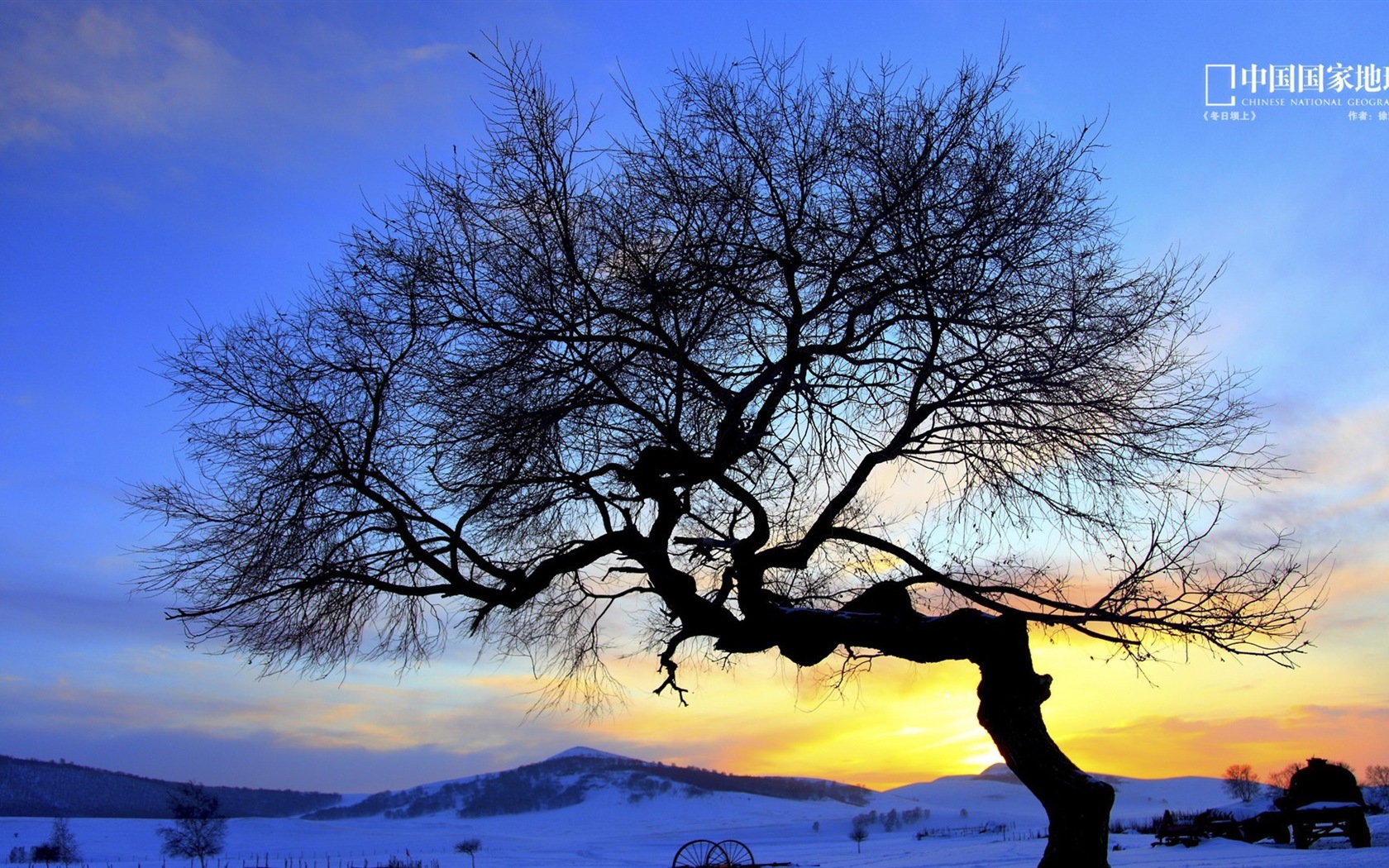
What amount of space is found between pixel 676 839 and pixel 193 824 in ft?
203

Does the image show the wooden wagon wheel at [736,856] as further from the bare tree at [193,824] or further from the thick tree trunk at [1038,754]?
the bare tree at [193,824]

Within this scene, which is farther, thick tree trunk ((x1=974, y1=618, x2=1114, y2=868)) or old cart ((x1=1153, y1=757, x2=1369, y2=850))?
old cart ((x1=1153, y1=757, x2=1369, y2=850))

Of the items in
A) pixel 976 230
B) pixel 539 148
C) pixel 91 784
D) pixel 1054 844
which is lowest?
pixel 91 784

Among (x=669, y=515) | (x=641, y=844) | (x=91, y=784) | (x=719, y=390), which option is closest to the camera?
(x=719, y=390)

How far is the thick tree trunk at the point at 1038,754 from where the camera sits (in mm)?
7723

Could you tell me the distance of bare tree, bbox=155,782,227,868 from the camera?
6750cm

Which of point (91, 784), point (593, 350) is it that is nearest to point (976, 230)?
point (593, 350)

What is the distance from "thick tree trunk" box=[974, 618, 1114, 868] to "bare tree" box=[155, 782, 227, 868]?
72.9 meters

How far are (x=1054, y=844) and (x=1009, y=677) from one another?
4.60 ft

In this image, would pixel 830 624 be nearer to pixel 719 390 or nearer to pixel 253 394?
pixel 719 390

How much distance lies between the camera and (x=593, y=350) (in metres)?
8.06

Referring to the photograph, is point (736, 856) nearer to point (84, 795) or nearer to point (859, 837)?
point (859, 837)

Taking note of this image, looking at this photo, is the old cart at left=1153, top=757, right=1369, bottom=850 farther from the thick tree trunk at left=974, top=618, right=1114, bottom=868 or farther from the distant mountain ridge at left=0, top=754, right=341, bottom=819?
the distant mountain ridge at left=0, top=754, right=341, bottom=819

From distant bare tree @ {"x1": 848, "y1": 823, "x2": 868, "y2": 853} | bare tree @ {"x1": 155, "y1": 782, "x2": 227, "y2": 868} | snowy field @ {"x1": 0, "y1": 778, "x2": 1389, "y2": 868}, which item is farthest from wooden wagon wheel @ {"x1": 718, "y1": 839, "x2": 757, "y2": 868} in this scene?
bare tree @ {"x1": 155, "y1": 782, "x2": 227, "y2": 868}
